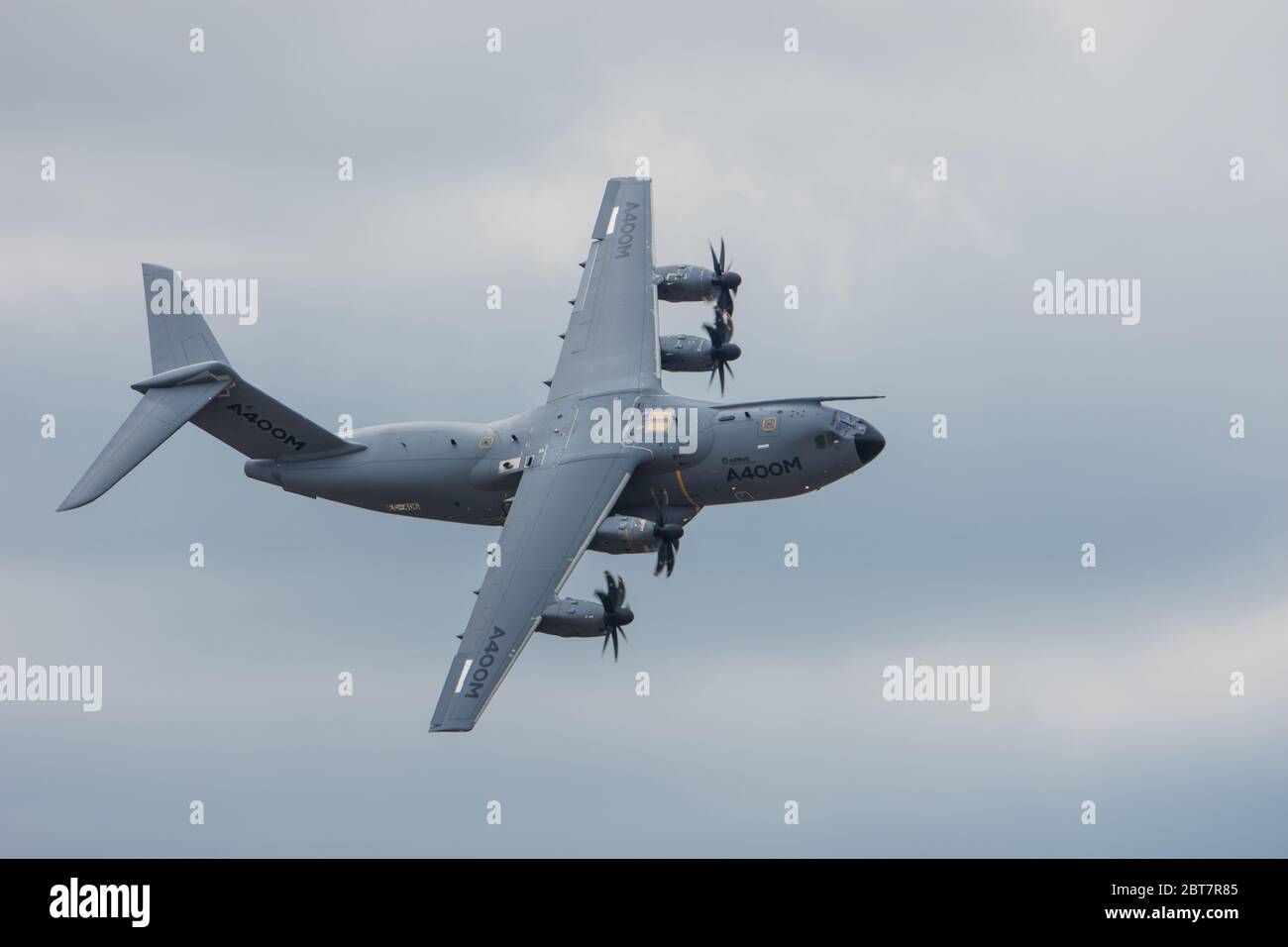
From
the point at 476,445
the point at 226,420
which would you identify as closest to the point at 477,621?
the point at 476,445

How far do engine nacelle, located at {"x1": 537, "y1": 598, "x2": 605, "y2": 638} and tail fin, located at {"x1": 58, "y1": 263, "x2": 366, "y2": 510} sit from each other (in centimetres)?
1082

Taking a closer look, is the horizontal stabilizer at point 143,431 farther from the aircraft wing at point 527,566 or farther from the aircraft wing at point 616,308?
the aircraft wing at point 616,308

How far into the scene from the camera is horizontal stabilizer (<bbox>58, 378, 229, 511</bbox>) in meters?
79.6

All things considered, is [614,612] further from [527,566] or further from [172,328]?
[172,328]

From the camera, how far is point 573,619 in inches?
3204

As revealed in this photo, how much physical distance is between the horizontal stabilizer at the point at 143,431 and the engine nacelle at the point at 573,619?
15005 mm

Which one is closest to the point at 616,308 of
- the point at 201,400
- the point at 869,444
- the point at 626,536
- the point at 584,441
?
the point at 584,441

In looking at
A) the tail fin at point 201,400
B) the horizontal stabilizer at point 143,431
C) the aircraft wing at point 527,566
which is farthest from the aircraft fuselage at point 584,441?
the horizontal stabilizer at point 143,431

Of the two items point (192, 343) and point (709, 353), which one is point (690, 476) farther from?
point (192, 343)

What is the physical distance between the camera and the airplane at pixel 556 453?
81.2m

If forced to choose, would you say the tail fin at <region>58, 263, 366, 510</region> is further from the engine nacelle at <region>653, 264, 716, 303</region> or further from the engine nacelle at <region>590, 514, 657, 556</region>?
the engine nacelle at <region>653, 264, 716, 303</region>

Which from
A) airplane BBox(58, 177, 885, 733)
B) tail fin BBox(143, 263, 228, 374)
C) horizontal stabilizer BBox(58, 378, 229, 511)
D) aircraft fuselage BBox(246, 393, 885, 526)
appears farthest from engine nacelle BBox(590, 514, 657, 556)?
tail fin BBox(143, 263, 228, 374)

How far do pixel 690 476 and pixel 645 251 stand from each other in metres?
12.3

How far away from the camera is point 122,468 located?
80.9m
